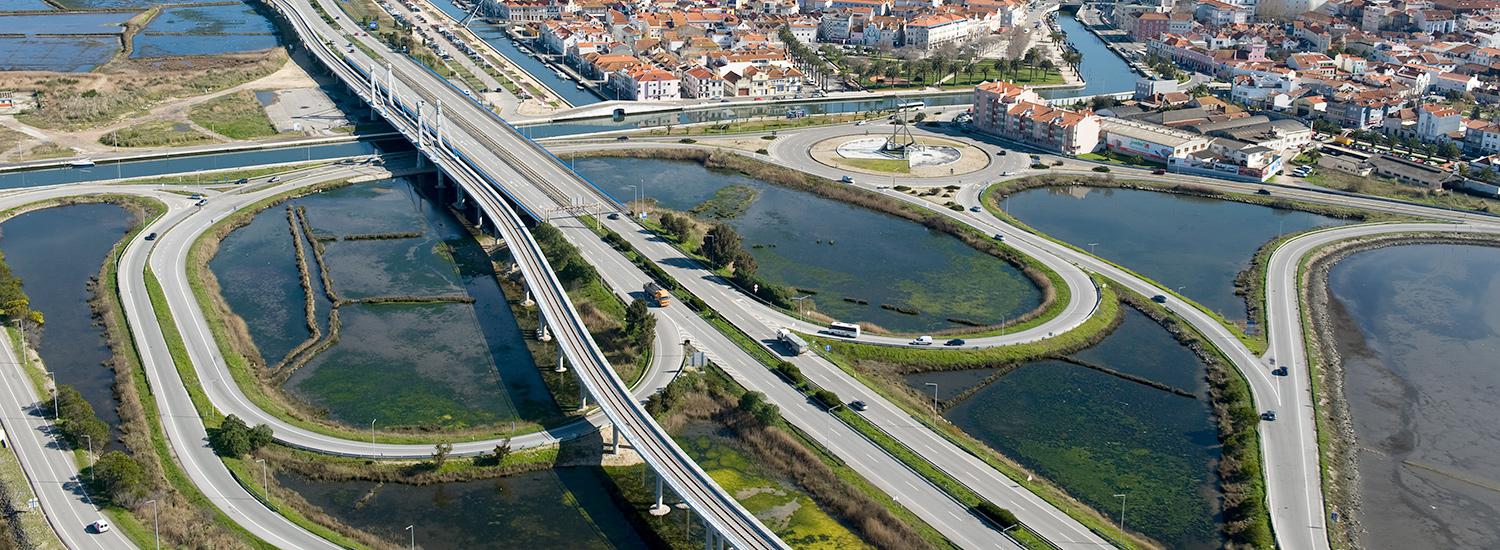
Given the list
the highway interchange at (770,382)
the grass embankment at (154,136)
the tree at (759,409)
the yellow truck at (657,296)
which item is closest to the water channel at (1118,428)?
the highway interchange at (770,382)

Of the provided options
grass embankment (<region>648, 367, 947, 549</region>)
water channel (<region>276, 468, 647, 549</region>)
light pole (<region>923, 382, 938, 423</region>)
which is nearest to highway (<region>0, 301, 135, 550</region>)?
water channel (<region>276, 468, 647, 549</region>)

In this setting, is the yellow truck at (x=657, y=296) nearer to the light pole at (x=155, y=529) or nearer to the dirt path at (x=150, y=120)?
Result: the light pole at (x=155, y=529)

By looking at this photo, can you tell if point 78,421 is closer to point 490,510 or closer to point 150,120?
point 490,510

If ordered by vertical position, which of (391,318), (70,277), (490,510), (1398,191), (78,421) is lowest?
(490,510)

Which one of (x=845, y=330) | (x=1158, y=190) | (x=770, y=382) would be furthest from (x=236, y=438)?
(x=1158, y=190)

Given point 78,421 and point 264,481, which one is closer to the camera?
point 264,481

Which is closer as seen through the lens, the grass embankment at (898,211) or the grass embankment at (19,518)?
the grass embankment at (19,518)

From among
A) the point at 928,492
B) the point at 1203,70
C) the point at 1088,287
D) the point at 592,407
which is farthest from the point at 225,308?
the point at 1203,70

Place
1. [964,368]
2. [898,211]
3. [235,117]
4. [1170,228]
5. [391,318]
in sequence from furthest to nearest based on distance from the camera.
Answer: [235,117], [898,211], [1170,228], [391,318], [964,368]
